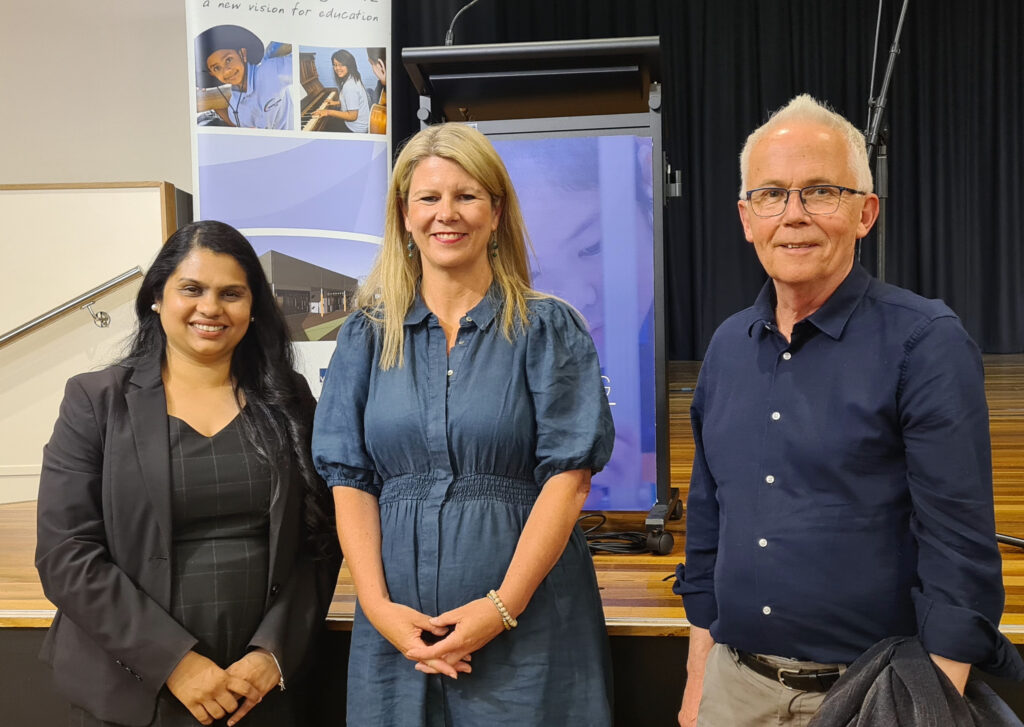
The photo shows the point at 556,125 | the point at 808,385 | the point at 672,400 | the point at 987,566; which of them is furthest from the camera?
the point at 672,400

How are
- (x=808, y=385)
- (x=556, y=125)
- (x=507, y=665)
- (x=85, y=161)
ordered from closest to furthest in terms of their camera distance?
(x=808, y=385), (x=507, y=665), (x=556, y=125), (x=85, y=161)

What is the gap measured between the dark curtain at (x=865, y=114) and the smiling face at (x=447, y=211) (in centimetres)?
684

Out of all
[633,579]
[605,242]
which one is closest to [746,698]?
[633,579]

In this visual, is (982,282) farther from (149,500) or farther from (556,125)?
(149,500)

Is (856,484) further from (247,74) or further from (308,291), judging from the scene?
(247,74)

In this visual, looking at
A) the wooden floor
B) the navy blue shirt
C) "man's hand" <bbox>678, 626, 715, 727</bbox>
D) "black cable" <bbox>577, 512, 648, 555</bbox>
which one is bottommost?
the wooden floor

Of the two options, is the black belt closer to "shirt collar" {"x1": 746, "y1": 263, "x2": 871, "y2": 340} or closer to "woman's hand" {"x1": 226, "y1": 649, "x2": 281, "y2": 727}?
"shirt collar" {"x1": 746, "y1": 263, "x2": 871, "y2": 340}

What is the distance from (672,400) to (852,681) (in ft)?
17.4

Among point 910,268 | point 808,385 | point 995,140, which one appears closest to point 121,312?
point 808,385

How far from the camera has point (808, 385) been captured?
1335mm

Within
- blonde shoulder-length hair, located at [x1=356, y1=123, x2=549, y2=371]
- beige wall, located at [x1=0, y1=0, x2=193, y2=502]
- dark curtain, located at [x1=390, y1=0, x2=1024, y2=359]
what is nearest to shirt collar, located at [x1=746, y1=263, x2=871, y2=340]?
blonde shoulder-length hair, located at [x1=356, y1=123, x2=549, y2=371]

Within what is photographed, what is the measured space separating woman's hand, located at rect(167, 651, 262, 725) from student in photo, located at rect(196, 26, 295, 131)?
228cm

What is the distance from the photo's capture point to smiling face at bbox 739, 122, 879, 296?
51.3 inches

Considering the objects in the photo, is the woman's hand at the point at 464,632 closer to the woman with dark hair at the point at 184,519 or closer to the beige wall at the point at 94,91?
the woman with dark hair at the point at 184,519
